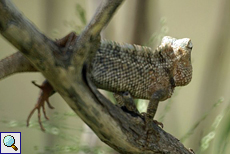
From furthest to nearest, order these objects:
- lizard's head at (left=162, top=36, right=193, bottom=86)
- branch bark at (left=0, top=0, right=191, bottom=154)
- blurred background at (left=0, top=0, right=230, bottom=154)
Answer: blurred background at (left=0, top=0, right=230, bottom=154), lizard's head at (left=162, top=36, right=193, bottom=86), branch bark at (left=0, top=0, right=191, bottom=154)

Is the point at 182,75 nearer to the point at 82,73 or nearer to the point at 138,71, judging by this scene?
the point at 138,71

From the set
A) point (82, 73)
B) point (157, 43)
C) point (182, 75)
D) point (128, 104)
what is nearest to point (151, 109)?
point (128, 104)

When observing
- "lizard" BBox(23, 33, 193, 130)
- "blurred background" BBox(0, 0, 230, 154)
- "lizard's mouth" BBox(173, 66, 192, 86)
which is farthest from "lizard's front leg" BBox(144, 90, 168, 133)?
"blurred background" BBox(0, 0, 230, 154)

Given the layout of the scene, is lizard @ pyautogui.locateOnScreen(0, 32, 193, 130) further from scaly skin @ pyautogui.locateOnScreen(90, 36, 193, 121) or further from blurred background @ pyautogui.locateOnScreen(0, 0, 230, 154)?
blurred background @ pyautogui.locateOnScreen(0, 0, 230, 154)

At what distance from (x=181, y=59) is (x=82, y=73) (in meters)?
0.50

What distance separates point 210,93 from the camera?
339 centimetres

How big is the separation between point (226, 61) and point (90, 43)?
2428 mm

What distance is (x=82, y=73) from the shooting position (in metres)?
1.34

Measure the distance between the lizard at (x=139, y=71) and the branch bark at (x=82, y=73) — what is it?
95 millimetres

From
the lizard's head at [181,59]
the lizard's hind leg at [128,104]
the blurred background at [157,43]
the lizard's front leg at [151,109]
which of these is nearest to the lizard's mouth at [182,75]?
the lizard's head at [181,59]

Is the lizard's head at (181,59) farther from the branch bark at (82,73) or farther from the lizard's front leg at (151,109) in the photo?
the branch bark at (82,73)

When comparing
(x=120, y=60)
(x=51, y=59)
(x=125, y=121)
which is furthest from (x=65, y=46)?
(x=125, y=121)

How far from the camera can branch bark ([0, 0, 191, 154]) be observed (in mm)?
1173

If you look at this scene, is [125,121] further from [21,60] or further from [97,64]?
[21,60]
